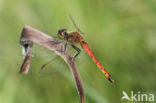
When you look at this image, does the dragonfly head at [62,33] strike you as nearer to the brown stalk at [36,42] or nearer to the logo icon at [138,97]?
the brown stalk at [36,42]

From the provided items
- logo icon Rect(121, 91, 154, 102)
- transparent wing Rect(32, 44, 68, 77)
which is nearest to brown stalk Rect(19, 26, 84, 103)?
transparent wing Rect(32, 44, 68, 77)

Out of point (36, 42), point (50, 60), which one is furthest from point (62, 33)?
point (36, 42)

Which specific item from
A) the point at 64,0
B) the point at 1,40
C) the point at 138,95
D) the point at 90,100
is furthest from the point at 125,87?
the point at 1,40

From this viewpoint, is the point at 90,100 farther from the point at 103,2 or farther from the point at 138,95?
the point at 103,2

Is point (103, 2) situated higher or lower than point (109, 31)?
higher

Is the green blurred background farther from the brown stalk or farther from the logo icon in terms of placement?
the brown stalk

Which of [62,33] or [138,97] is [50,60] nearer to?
[62,33]

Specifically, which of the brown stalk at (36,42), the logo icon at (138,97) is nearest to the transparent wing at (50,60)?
the brown stalk at (36,42)

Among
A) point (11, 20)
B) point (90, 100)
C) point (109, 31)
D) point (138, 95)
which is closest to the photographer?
point (90, 100)
